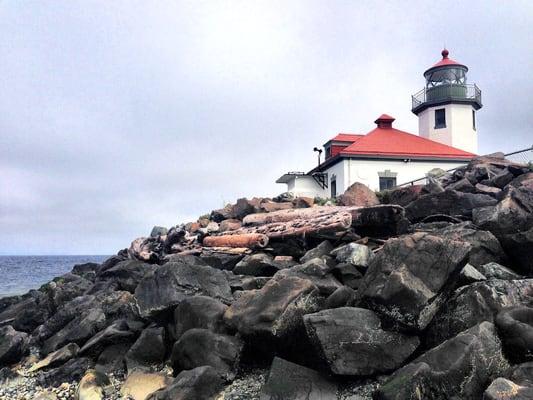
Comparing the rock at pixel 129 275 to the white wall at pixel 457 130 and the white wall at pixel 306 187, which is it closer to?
the white wall at pixel 306 187

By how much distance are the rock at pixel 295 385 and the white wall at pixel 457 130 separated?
30.0 metres

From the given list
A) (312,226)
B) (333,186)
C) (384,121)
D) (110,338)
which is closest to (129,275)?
(110,338)

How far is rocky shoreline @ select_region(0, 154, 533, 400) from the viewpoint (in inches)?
203

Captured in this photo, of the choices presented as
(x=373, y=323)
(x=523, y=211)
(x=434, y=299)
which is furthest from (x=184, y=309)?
(x=523, y=211)

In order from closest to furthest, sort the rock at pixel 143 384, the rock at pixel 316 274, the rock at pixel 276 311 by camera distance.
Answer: the rock at pixel 276 311 < the rock at pixel 143 384 < the rock at pixel 316 274

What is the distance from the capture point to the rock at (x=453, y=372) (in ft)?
15.3

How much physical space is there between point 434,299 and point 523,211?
378 centimetres

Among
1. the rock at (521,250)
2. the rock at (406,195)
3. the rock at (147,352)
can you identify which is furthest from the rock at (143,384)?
the rock at (406,195)

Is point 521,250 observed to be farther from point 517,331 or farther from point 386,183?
point 386,183

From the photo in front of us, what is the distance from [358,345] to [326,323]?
446 millimetres

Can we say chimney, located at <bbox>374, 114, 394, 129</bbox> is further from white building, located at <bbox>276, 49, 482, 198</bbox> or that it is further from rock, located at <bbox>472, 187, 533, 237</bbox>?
rock, located at <bbox>472, 187, 533, 237</bbox>

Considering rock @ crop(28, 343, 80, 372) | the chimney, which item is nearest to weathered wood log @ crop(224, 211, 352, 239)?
rock @ crop(28, 343, 80, 372)

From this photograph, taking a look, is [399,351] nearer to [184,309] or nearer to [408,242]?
[408,242]

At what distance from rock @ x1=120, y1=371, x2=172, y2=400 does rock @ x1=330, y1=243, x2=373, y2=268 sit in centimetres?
355
